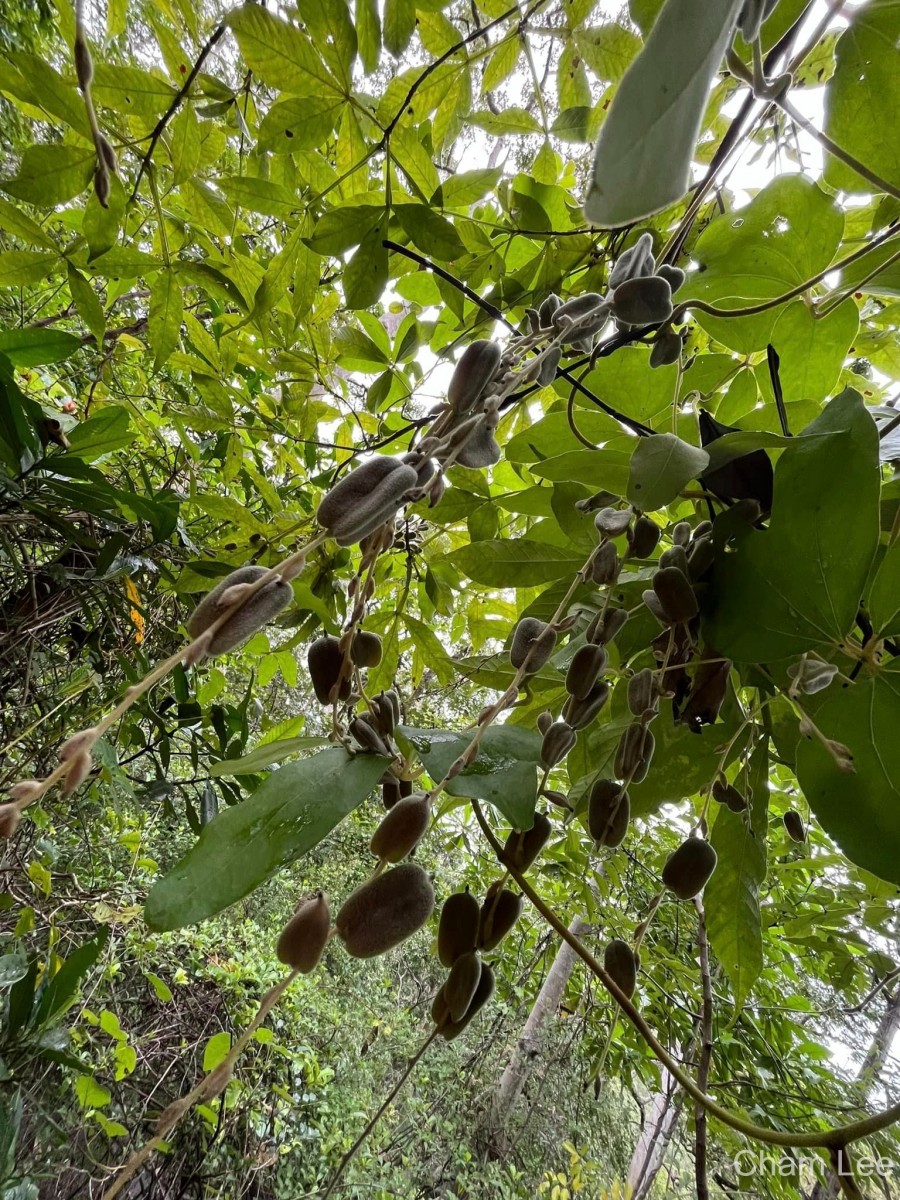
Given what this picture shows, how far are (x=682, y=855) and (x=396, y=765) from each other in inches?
7.0

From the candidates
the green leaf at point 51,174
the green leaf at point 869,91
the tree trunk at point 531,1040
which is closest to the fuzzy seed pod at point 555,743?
the green leaf at point 869,91

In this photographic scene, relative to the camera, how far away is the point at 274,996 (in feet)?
0.61

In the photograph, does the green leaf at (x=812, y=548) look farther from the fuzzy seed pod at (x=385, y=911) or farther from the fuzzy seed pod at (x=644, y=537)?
the fuzzy seed pod at (x=385, y=911)

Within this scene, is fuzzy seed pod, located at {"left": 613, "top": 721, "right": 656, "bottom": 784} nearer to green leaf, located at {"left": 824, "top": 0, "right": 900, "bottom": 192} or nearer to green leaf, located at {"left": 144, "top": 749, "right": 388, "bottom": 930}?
green leaf, located at {"left": 144, "top": 749, "right": 388, "bottom": 930}

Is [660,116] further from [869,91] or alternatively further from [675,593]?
[869,91]

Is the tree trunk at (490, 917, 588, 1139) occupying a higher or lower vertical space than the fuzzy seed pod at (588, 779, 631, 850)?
lower

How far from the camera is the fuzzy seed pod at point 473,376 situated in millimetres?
273

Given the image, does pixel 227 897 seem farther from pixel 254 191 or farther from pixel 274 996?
pixel 254 191

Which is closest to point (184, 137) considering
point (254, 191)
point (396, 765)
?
point (254, 191)

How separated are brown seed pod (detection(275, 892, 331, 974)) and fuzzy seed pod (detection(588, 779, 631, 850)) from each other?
0.49ft

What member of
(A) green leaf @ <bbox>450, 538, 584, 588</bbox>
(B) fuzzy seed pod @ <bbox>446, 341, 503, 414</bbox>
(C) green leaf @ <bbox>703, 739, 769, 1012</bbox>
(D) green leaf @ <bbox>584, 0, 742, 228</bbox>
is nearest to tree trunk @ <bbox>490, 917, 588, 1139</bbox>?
(C) green leaf @ <bbox>703, 739, 769, 1012</bbox>

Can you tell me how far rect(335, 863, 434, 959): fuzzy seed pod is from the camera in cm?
24

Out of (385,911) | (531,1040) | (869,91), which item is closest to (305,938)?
(385,911)

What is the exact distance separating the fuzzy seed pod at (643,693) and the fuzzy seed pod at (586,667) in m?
0.03
